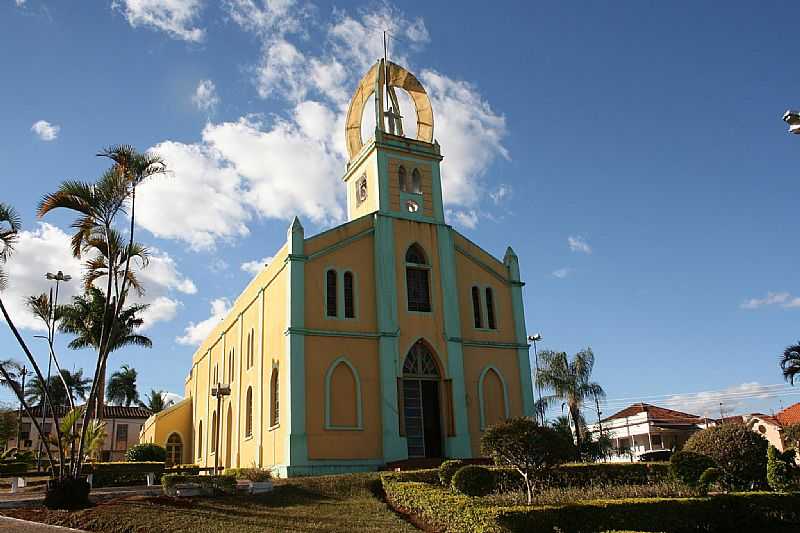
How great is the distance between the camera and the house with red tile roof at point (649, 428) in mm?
55375

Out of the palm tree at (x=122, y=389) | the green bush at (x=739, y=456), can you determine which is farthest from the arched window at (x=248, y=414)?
the palm tree at (x=122, y=389)

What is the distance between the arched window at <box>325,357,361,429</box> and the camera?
24156mm

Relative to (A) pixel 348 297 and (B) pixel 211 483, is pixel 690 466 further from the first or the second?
(A) pixel 348 297

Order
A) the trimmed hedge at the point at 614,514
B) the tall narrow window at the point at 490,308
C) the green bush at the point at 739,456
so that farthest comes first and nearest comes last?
the tall narrow window at the point at 490,308, the green bush at the point at 739,456, the trimmed hedge at the point at 614,514

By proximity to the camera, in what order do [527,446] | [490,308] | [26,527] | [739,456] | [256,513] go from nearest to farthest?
1. [26,527]
2. [256,513]
3. [527,446]
4. [739,456]
5. [490,308]

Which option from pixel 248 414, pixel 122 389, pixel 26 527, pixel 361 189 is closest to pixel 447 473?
pixel 26 527

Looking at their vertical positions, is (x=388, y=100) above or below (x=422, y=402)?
above

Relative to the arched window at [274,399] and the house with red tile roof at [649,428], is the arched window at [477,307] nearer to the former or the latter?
the arched window at [274,399]

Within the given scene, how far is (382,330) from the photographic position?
25531 mm

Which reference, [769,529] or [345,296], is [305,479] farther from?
[769,529]

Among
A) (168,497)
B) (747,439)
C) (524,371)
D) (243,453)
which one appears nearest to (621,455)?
(524,371)

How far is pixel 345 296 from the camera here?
1022 inches

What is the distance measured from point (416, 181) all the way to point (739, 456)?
15.8 metres

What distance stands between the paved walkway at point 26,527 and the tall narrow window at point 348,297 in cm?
1260
